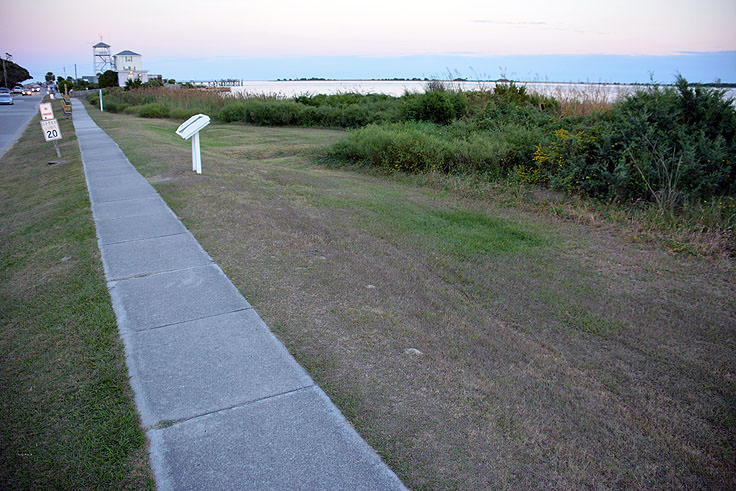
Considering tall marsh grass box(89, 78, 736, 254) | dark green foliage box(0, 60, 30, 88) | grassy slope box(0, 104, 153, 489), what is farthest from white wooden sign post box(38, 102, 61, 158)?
dark green foliage box(0, 60, 30, 88)

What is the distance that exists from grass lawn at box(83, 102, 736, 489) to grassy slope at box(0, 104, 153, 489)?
4.04ft

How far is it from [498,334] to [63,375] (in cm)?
333

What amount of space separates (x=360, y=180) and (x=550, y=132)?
435cm

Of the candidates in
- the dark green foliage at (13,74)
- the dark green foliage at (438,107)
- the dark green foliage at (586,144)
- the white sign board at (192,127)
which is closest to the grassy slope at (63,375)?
the white sign board at (192,127)

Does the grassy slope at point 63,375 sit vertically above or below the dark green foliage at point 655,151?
below

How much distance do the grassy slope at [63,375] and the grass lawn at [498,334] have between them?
48.5 inches

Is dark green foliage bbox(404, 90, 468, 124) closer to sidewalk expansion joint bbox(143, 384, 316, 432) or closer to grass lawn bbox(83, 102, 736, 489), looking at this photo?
grass lawn bbox(83, 102, 736, 489)

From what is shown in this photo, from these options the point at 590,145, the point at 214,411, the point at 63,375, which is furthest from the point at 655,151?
the point at 63,375

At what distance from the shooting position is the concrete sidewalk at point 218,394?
8.42ft

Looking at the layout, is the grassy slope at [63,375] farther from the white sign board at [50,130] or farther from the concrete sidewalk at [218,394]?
the white sign board at [50,130]

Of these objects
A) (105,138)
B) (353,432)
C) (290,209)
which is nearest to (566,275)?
(353,432)

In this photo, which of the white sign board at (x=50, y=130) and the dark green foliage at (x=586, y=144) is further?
the white sign board at (x=50, y=130)

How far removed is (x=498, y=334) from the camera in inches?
165

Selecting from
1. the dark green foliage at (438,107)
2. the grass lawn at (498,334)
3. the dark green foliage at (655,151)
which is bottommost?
the grass lawn at (498,334)
